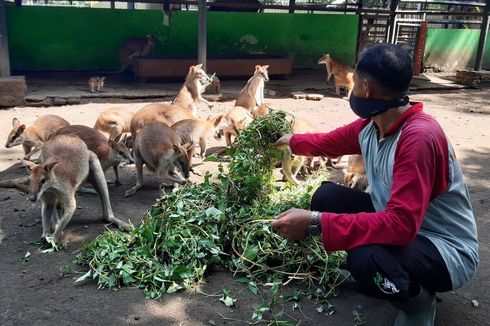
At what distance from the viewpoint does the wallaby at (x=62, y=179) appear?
370 cm

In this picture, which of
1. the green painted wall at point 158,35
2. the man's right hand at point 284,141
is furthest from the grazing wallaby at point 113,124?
the green painted wall at point 158,35

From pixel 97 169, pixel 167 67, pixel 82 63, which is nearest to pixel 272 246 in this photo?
pixel 97 169

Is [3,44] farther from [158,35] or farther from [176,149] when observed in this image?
[176,149]

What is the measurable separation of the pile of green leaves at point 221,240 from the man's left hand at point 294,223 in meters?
0.69

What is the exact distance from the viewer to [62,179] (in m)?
3.84

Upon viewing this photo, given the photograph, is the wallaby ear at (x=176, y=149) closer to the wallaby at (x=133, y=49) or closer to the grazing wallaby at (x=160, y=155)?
the grazing wallaby at (x=160, y=155)

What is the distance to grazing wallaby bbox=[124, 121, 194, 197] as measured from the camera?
5.03 meters

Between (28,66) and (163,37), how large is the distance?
3.19 meters

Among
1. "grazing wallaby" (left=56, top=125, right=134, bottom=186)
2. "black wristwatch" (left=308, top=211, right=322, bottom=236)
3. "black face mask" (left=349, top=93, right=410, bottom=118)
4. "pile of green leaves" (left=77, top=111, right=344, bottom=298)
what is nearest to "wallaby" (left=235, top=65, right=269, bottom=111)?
"grazing wallaby" (left=56, top=125, right=134, bottom=186)

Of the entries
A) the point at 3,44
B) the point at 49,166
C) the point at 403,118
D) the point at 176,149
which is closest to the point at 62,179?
the point at 49,166

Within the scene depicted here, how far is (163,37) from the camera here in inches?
487

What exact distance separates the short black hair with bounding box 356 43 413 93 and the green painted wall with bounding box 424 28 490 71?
46.1 feet

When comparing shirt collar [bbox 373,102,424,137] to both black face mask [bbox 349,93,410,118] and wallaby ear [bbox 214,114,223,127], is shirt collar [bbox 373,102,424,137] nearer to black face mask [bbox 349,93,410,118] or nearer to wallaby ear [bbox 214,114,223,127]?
black face mask [bbox 349,93,410,118]

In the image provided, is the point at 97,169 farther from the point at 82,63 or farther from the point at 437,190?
the point at 82,63
